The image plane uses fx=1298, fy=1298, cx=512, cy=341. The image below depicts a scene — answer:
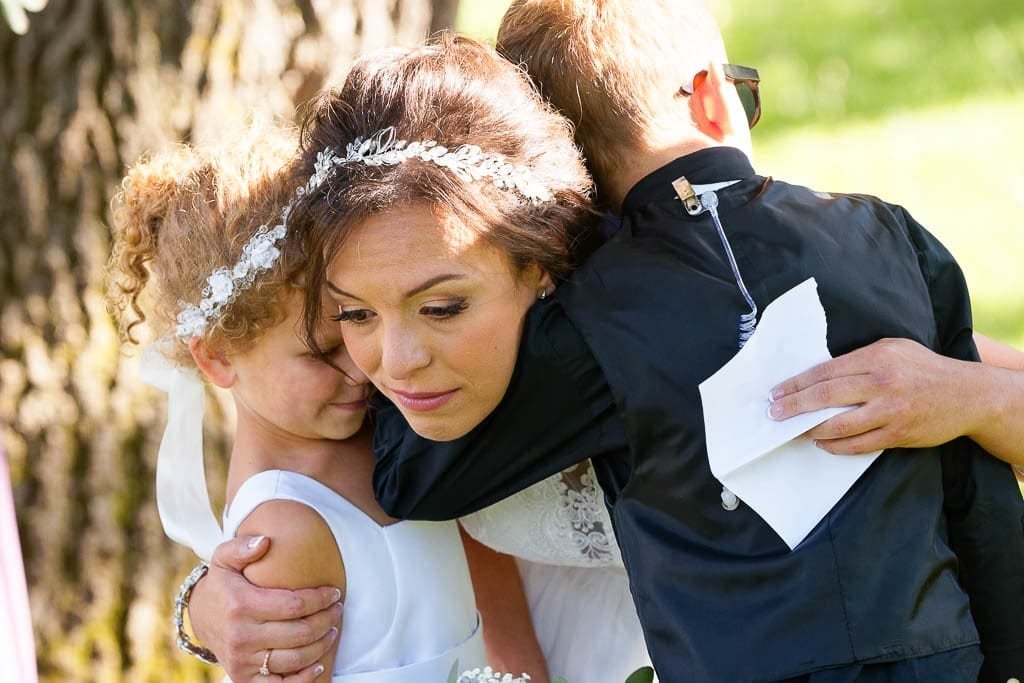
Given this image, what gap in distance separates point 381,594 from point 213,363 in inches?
23.0

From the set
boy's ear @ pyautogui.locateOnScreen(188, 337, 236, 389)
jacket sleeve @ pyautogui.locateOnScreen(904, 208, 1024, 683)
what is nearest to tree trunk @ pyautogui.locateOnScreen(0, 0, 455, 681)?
boy's ear @ pyautogui.locateOnScreen(188, 337, 236, 389)

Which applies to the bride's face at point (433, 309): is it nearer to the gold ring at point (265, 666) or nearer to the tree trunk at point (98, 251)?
the gold ring at point (265, 666)

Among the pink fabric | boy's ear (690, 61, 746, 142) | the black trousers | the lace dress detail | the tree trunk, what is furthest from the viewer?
the tree trunk

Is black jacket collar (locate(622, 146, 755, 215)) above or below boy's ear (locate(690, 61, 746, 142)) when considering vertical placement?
below

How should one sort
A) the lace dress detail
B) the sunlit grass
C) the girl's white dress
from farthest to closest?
1. the sunlit grass
2. the lace dress detail
3. the girl's white dress

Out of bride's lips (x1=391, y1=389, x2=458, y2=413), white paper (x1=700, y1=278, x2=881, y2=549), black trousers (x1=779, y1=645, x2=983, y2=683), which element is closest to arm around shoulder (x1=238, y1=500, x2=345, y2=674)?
bride's lips (x1=391, y1=389, x2=458, y2=413)

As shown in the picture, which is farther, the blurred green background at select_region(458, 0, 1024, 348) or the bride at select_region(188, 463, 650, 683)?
the blurred green background at select_region(458, 0, 1024, 348)

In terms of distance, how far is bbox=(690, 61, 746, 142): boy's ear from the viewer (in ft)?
7.95

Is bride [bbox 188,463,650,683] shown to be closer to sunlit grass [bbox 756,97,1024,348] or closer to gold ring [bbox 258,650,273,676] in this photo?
gold ring [bbox 258,650,273,676]

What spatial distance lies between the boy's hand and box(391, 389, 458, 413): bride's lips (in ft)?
1.83

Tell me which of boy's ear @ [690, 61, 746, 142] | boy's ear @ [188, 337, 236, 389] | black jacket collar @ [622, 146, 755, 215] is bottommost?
boy's ear @ [188, 337, 236, 389]

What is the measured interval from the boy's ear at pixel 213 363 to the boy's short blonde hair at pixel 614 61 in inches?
33.5

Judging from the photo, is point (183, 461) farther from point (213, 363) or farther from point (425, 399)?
point (425, 399)

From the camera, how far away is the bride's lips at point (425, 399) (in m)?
2.26
